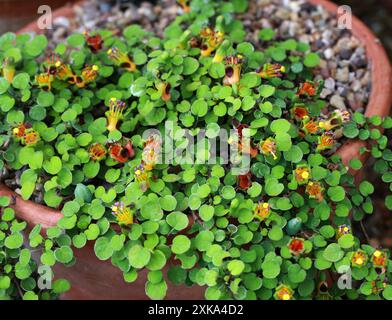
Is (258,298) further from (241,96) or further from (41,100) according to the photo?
(41,100)

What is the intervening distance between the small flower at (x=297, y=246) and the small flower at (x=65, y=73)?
66 cm

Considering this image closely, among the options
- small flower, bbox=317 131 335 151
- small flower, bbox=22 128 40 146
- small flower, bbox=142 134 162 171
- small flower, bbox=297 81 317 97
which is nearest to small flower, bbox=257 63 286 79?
small flower, bbox=297 81 317 97

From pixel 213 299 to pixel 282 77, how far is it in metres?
0.63

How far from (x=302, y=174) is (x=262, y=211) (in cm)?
12

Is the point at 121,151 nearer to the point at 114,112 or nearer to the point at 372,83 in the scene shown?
the point at 114,112

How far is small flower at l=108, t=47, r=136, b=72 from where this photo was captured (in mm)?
1538

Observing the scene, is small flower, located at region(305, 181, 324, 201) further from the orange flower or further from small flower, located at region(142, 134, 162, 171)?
small flower, located at region(142, 134, 162, 171)

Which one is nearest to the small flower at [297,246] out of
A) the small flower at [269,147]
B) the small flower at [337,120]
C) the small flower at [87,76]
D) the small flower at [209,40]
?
the small flower at [269,147]

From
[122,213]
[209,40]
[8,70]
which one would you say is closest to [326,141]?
[209,40]

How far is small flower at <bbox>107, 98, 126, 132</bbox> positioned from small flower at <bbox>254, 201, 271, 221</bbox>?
0.39 metres

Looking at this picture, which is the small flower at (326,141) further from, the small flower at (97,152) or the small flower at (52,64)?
the small flower at (52,64)

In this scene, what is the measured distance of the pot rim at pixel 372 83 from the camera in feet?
4.56

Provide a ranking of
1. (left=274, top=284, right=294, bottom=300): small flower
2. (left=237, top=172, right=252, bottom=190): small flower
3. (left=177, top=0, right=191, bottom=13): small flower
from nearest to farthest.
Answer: (left=274, top=284, right=294, bottom=300): small flower → (left=237, top=172, right=252, bottom=190): small flower → (left=177, top=0, right=191, bottom=13): small flower
